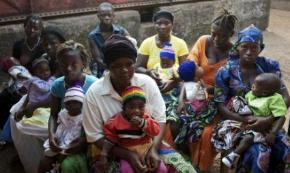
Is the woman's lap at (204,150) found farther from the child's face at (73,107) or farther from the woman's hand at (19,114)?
the woman's hand at (19,114)

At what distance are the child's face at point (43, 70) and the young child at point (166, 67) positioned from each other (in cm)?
108

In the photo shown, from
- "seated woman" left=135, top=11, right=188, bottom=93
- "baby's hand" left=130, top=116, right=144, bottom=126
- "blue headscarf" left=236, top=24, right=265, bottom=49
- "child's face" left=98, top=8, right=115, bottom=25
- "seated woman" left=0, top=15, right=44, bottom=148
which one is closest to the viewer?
"baby's hand" left=130, top=116, right=144, bottom=126

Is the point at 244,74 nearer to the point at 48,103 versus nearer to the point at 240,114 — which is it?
the point at 240,114

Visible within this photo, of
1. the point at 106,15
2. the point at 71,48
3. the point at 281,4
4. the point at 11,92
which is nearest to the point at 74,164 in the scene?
the point at 71,48

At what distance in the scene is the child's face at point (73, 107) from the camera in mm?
2921

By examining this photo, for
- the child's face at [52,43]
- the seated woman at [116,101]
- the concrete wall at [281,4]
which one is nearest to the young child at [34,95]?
the child's face at [52,43]

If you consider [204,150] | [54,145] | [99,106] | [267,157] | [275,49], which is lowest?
[275,49]

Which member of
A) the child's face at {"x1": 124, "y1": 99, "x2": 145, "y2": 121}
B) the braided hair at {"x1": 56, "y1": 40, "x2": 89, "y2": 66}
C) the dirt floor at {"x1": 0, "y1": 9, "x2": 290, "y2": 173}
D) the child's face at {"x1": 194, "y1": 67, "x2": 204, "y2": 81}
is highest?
the braided hair at {"x1": 56, "y1": 40, "x2": 89, "y2": 66}

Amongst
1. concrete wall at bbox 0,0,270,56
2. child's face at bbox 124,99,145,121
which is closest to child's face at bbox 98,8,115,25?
concrete wall at bbox 0,0,270,56

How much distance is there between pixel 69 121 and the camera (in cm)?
300

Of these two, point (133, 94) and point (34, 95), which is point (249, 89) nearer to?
point (133, 94)

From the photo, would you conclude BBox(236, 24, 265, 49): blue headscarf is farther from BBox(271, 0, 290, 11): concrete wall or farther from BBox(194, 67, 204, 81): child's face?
BBox(271, 0, 290, 11): concrete wall

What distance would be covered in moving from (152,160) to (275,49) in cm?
569

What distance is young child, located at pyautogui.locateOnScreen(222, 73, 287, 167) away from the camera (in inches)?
118
